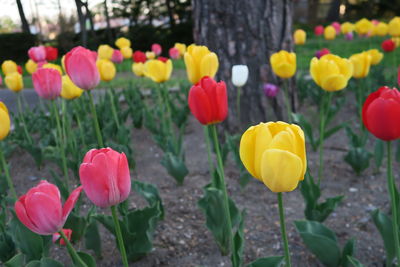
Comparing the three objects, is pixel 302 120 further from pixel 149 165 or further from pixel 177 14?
pixel 177 14

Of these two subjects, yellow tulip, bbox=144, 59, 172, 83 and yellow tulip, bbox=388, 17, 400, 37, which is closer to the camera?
yellow tulip, bbox=144, 59, 172, 83

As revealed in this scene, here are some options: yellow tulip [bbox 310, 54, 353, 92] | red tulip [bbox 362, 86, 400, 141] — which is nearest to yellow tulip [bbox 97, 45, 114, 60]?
yellow tulip [bbox 310, 54, 353, 92]

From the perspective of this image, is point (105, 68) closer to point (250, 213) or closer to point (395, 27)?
point (250, 213)

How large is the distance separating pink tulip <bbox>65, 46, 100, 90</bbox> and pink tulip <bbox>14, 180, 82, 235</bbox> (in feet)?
2.40

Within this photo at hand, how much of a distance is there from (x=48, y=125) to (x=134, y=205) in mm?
1429

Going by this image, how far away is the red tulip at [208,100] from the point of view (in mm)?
1306

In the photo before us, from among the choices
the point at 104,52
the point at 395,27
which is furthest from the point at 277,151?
the point at 395,27

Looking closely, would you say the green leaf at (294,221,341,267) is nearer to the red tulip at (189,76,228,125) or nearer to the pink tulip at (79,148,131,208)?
the red tulip at (189,76,228,125)

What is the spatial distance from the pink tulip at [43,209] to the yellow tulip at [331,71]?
1.26m

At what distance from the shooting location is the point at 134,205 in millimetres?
2430

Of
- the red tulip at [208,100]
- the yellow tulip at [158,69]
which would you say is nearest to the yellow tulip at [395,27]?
the yellow tulip at [158,69]

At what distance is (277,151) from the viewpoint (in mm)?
876

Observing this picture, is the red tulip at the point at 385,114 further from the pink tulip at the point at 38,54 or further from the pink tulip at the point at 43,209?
the pink tulip at the point at 38,54

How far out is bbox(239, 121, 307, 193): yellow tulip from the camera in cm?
88
